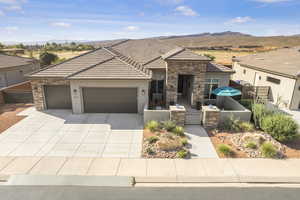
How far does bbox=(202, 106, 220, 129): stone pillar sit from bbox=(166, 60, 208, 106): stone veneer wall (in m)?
2.59

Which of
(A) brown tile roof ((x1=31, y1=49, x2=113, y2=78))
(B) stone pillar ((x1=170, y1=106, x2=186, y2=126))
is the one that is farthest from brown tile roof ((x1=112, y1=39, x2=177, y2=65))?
(B) stone pillar ((x1=170, y1=106, x2=186, y2=126))

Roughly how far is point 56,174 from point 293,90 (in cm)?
1766

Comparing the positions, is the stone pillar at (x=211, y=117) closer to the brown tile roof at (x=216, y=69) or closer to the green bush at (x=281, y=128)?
the green bush at (x=281, y=128)

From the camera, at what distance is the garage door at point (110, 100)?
13281 mm

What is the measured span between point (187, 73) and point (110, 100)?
20.7 feet

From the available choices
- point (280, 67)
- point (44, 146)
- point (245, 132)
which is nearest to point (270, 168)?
point (245, 132)

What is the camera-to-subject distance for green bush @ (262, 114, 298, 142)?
964 centimetres

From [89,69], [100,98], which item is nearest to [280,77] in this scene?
[100,98]

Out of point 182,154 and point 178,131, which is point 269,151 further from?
point 178,131

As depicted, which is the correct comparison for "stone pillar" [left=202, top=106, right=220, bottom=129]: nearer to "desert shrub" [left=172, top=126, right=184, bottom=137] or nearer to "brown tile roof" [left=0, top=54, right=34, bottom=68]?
"desert shrub" [left=172, top=126, right=184, bottom=137]

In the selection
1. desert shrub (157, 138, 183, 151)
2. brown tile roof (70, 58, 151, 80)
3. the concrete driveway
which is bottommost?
the concrete driveway

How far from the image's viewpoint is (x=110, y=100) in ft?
44.3

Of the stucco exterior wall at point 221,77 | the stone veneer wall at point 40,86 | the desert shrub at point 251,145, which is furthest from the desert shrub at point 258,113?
the stone veneer wall at point 40,86

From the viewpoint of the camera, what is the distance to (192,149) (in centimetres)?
918
